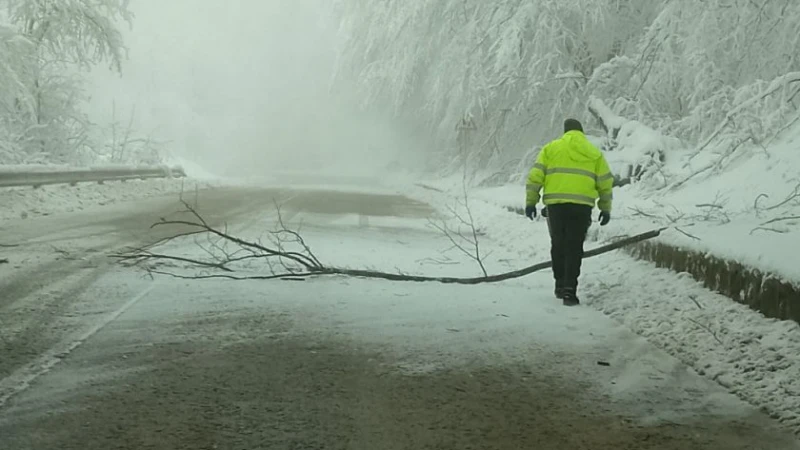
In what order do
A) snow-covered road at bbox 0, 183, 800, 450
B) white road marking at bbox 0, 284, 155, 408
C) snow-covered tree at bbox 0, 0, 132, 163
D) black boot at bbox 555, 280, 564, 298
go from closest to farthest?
snow-covered road at bbox 0, 183, 800, 450 → white road marking at bbox 0, 284, 155, 408 → black boot at bbox 555, 280, 564, 298 → snow-covered tree at bbox 0, 0, 132, 163

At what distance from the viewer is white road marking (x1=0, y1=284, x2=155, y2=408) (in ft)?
15.0

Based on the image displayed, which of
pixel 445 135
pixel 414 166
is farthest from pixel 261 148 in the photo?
pixel 445 135

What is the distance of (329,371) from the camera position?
17.1 ft

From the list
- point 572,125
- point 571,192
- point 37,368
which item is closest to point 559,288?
point 571,192

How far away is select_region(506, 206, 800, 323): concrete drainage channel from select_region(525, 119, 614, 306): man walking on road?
86cm

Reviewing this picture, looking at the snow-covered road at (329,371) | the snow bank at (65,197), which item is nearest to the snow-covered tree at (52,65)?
the snow bank at (65,197)

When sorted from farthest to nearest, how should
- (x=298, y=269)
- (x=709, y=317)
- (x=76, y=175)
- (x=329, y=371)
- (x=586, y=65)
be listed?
1. (x=586, y=65)
2. (x=76, y=175)
3. (x=298, y=269)
4. (x=709, y=317)
5. (x=329, y=371)

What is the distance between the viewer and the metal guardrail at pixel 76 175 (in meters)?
15.8

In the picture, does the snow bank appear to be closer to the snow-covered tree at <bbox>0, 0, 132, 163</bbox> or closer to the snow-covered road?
the snow-covered tree at <bbox>0, 0, 132, 163</bbox>

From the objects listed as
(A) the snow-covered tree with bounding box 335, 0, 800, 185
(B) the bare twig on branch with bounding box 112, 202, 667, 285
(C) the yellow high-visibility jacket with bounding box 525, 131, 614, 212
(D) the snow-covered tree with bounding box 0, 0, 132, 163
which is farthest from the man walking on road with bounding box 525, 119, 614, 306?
(D) the snow-covered tree with bounding box 0, 0, 132, 163

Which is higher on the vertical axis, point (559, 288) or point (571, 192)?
point (571, 192)

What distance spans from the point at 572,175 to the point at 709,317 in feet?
6.80

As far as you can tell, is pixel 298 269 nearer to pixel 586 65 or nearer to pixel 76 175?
pixel 76 175

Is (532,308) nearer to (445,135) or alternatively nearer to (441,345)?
(441,345)
